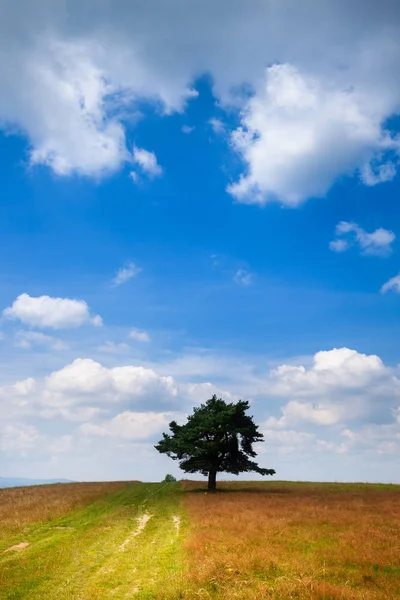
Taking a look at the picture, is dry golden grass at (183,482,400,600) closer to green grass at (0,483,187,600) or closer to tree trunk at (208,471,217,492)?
green grass at (0,483,187,600)

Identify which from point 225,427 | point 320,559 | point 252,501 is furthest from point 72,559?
point 225,427

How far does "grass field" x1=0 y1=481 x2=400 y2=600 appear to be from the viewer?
14.0 meters

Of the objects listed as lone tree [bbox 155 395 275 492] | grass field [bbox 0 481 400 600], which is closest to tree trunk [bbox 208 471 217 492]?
lone tree [bbox 155 395 275 492]

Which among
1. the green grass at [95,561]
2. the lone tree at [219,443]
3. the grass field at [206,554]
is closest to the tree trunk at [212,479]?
the lone tree at [219,443]

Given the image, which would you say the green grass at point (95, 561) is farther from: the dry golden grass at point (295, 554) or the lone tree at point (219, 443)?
the lone tree at point (219, 443)

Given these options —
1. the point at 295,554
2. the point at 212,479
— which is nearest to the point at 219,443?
the point at 212,479

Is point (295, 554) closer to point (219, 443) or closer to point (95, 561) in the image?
point (95, 561)

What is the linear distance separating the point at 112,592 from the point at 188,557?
16.1ft

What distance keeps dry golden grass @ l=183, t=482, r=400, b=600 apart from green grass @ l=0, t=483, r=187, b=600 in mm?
1343

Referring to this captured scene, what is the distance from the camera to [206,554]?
1820cm

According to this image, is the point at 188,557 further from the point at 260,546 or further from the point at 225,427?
the point at 225,427

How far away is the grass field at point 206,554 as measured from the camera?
1396cm

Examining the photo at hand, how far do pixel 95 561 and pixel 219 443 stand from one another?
109 feet

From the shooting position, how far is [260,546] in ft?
64.6
